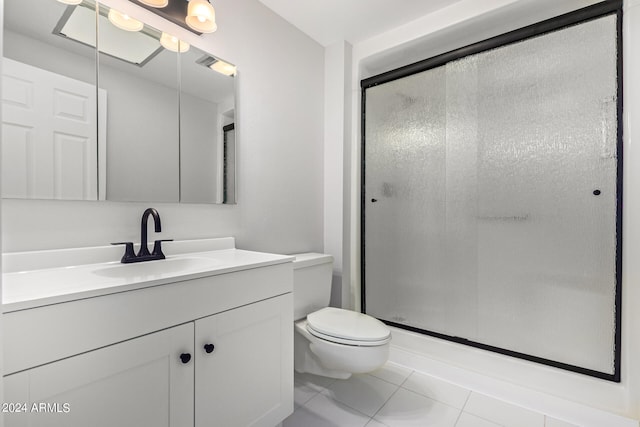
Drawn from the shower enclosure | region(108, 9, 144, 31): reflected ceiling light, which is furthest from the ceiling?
region(108, 9, 144, 31): reflected ceiling light

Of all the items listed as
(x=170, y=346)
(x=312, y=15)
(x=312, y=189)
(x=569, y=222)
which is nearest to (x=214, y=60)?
(x=312, y=15)

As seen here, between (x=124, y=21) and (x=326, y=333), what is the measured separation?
1633mm

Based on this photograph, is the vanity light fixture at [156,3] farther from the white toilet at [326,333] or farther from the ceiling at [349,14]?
the white toilet at [326,333]

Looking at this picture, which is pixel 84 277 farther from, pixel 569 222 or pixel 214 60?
pixel 569 222

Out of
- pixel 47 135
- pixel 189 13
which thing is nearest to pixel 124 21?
pixel 189 13

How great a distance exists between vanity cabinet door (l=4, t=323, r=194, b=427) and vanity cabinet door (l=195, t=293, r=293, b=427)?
0.06m

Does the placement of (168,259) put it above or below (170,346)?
above

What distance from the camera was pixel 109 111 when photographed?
1.30 metres

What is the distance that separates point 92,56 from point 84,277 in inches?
34.1

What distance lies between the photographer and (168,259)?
1.39m

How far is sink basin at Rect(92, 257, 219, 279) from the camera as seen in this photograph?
3.80ft

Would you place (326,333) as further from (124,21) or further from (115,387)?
(124,21)

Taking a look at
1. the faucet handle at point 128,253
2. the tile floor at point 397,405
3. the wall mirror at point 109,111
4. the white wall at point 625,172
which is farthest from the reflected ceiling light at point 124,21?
the tile floor at point 397,405

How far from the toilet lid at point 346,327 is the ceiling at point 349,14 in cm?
178
